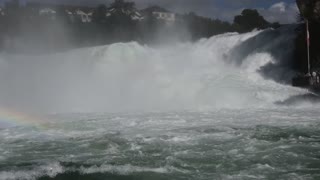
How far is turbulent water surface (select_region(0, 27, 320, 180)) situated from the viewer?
35.5 ft

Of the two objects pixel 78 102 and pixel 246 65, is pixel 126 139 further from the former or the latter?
pixel 246 65

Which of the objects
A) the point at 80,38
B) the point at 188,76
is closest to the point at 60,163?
the point at 188,76

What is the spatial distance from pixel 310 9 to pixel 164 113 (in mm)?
9935

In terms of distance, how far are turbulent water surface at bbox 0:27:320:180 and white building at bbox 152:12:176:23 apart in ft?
105

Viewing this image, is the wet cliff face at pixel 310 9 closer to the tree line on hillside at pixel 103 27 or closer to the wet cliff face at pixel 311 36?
the wet cliff face at pixel 311 36

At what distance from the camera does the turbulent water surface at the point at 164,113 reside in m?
10.8

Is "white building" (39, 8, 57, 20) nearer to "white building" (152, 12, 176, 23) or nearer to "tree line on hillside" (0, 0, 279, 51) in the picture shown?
"tree line on hillside" (0, 0, 279, 51)

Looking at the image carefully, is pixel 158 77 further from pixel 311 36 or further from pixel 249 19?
pixel 249 19

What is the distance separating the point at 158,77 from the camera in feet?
98.1

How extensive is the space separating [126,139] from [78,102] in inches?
535

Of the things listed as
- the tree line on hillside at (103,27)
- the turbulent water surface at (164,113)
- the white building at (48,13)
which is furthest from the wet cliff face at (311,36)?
the white building at (48,13)

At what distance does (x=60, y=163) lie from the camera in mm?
11133

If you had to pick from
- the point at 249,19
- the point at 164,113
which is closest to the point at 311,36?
the point at 164,113

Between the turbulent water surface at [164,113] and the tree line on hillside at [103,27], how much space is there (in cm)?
2314
